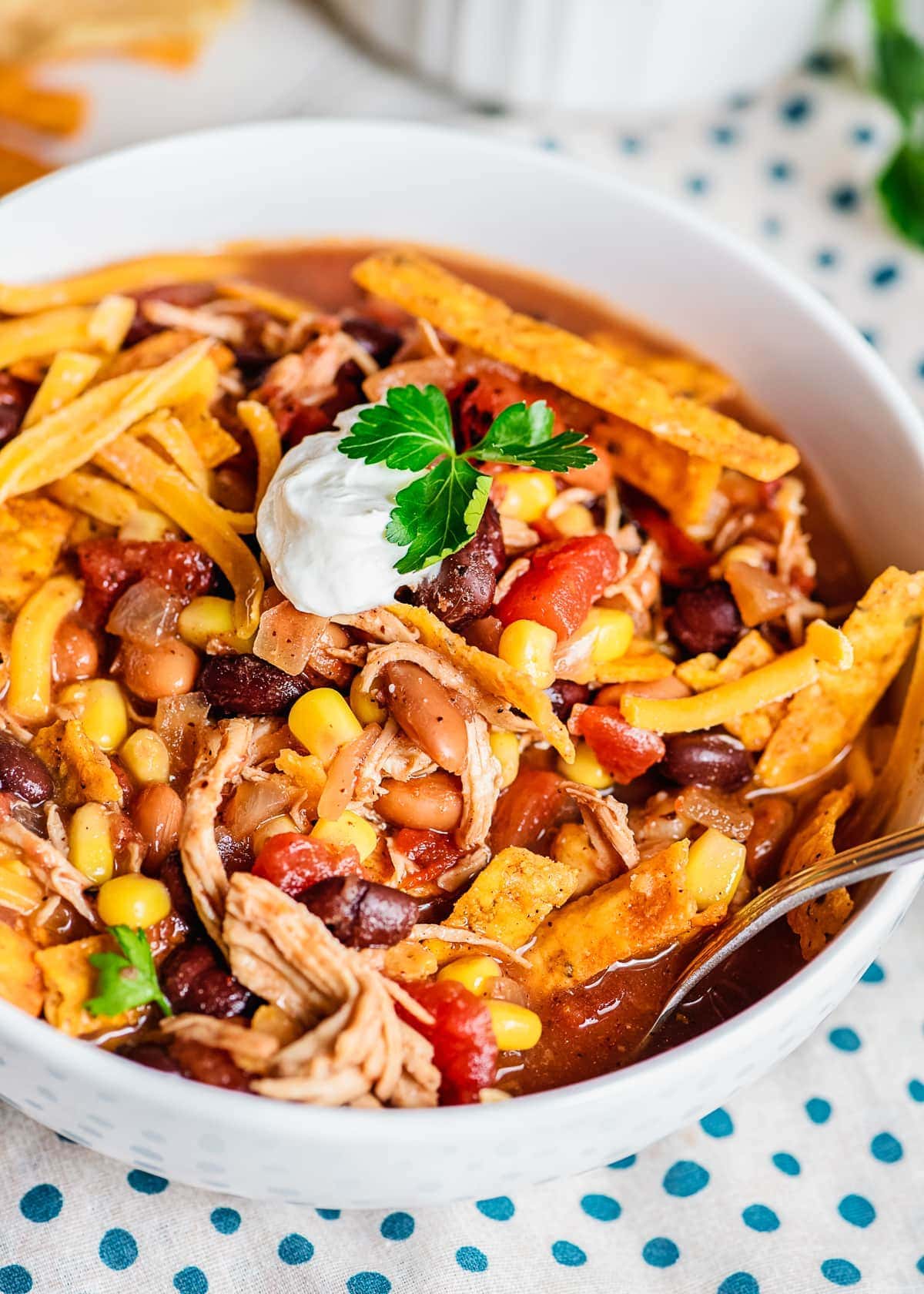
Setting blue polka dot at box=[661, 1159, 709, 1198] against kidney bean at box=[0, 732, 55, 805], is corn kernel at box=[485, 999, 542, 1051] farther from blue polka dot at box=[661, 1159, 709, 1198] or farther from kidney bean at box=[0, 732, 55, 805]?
kidney bean at box=[0, 732, 55, 805]

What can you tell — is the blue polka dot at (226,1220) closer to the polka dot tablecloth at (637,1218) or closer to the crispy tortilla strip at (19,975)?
the polka dot tablecloth at (637,1218)

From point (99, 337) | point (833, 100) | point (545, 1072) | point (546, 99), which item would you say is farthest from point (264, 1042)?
point (833, 100)

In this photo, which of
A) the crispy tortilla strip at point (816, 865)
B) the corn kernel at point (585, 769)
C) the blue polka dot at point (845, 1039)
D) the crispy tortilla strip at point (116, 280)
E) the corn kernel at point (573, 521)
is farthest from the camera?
the crispy tortilla strip at point (116, 280)

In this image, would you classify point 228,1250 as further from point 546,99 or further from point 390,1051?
point 546,99

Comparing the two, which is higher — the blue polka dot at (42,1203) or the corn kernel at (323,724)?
the corn kernel at (323,724)

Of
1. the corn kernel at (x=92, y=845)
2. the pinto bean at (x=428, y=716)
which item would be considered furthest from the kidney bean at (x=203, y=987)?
the pinto bean at (x=428, y=716)

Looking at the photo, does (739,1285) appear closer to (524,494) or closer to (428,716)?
(428,716)
